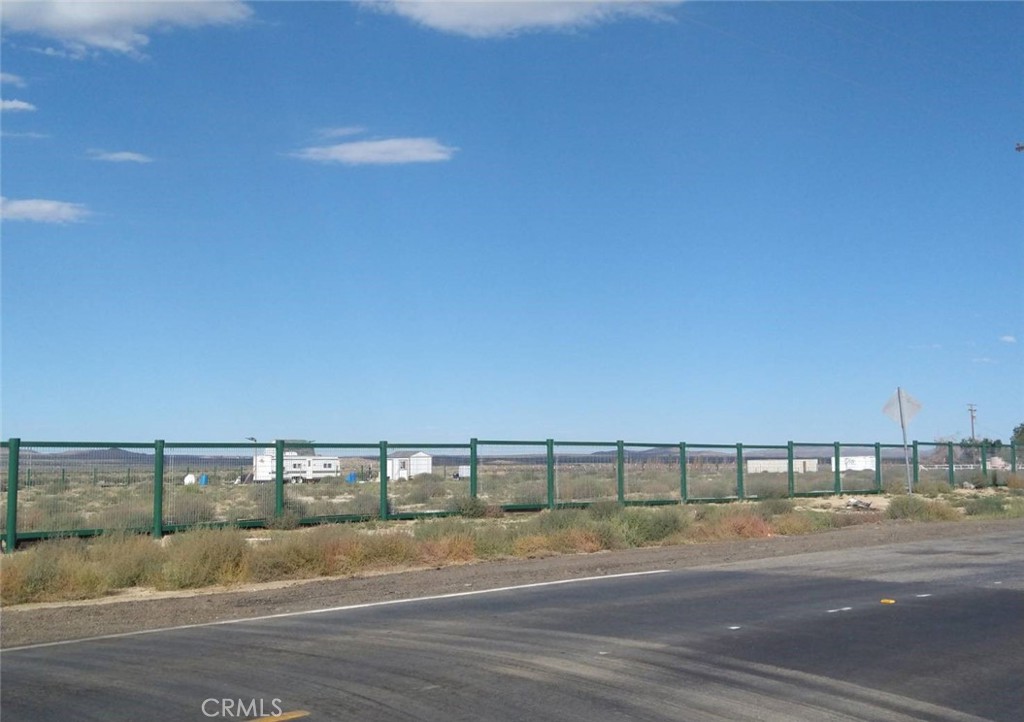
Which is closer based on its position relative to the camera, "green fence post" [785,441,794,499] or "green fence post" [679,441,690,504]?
"green fence post" [679,441,690,504]

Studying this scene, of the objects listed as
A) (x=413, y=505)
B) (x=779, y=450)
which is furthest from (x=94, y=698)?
(x=779, y=450)

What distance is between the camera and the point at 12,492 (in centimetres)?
2153

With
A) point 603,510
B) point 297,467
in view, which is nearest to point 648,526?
point 603,510

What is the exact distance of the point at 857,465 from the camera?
150 ft

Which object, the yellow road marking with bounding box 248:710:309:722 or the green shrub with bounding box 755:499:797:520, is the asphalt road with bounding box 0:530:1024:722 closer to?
the yellow road marking with bounding box 248:710:309:722

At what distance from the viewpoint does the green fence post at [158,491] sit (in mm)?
23719

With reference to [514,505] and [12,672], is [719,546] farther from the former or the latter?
[12,672]

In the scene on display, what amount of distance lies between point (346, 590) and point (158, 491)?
325 inches

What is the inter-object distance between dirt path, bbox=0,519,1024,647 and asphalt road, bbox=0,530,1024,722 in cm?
113

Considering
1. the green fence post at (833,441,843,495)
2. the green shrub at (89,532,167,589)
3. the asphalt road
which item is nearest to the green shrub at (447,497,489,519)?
the green shrub at (89,532,167,589)

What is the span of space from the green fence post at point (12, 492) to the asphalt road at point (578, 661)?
10180mm

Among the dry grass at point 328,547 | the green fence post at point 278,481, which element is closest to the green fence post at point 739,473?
the dry grass at point 328,547

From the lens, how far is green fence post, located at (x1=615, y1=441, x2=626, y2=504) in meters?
33.5

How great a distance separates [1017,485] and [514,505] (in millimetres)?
30563
